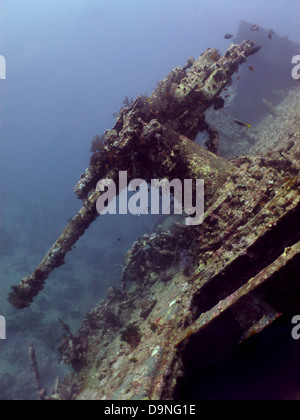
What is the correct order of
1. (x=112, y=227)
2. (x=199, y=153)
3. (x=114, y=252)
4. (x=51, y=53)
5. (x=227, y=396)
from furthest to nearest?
(x=51, y=53) < (x=112, y=227) < (x=114, y=252) < (x=199, y=153) < (x=227, y=396)

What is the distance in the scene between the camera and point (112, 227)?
35.3 m

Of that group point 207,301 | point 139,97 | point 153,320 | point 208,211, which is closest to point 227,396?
point 207,301

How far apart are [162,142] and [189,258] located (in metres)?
3.09

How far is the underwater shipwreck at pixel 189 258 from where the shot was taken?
3.69m

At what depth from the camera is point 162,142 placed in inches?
225

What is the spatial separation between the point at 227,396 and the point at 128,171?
4.82m

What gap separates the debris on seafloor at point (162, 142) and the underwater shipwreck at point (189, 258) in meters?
0.03

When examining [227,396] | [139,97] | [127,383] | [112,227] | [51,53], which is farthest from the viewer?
[51,53]

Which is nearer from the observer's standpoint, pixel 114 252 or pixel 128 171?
pixel 128 171

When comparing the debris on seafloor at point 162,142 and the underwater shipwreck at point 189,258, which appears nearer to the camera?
the underwater shipwreck at point 189,258

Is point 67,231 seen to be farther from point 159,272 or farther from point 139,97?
point 139,97

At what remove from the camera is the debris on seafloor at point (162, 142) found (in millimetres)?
5789

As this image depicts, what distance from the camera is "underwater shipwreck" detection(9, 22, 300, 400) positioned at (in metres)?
3.69

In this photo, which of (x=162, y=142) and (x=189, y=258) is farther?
(x=189, y=258)
